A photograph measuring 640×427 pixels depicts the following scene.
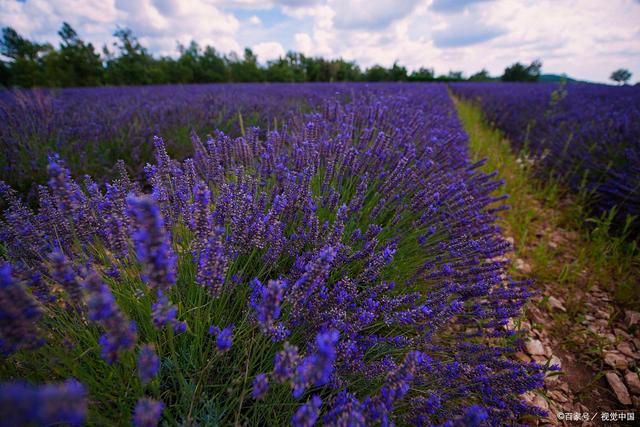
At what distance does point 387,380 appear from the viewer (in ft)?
2.52

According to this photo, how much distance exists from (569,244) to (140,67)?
91.8ft

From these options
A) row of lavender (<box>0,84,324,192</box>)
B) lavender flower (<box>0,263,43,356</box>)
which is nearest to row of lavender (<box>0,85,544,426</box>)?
lavender flower (<box>0,263,43,356</box>)

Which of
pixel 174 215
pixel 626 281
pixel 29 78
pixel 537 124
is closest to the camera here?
pixel 174 215

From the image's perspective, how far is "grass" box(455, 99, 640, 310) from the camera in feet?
7.56

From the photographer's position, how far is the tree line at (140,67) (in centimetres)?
1977

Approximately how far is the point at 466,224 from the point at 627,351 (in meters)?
1.33

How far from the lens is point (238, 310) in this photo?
123 centimetres

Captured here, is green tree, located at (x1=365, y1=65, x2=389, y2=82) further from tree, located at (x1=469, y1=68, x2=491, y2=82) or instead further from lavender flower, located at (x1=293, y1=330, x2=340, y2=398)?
lavender flower, located at (x1=293, y1=330, x2=340, y2=398)

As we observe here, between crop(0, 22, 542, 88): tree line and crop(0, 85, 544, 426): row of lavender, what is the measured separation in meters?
16.4

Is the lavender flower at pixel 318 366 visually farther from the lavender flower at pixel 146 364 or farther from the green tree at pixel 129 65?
the green tree at pixel 129 65

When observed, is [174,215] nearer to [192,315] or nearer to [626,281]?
[192,315]

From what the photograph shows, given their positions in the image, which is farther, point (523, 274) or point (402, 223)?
point (523, 274)

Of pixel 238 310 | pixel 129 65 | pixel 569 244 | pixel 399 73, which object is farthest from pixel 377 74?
pixel 238 310

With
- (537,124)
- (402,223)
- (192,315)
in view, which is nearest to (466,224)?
(402,223)
